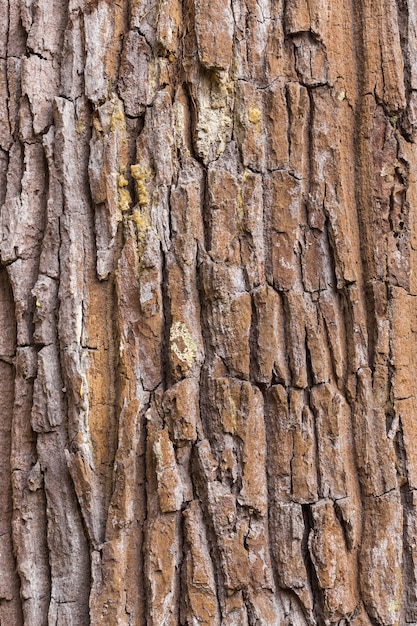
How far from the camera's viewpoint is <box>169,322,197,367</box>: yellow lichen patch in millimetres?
1412

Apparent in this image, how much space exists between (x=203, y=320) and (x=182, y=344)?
0.07m

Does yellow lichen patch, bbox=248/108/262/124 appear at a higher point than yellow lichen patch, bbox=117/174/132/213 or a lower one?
higher

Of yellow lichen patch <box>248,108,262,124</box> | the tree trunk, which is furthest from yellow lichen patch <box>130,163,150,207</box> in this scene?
yellow lichen patch <box>248,108,262,124</box>

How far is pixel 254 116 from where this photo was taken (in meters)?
1.51

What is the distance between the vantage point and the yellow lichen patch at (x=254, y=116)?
1.51 meters

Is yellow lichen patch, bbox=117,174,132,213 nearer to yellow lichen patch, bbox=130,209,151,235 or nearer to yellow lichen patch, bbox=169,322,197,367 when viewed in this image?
yellow lichen patch, bbox=130,209,151,235

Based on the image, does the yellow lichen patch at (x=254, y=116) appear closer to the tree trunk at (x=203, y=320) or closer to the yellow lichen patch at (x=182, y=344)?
the tree trunk at (x=203, y=320)

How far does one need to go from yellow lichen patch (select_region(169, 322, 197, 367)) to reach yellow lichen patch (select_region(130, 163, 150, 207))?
29cm

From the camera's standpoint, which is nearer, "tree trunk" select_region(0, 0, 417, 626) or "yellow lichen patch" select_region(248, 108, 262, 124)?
"tree trunk" select_region(0, 0, 417, 626)

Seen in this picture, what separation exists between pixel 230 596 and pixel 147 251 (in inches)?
29.7

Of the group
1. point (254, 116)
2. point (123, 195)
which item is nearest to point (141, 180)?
point (123, 195)

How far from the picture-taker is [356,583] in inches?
56.1

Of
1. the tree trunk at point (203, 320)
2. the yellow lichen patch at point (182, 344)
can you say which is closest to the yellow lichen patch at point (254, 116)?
the tree trunk at point (203, 320)

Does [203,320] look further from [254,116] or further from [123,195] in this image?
[254,116]
